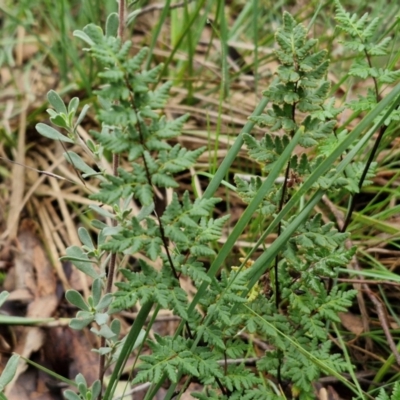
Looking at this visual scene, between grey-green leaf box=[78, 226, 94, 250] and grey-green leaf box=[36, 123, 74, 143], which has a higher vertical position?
grey-green leaf box=[36, 123, 74, 143]

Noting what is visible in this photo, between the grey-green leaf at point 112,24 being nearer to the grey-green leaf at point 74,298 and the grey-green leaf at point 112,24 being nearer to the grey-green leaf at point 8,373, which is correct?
the grey-green leaf at point 74,298

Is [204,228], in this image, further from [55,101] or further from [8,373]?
[8,373]

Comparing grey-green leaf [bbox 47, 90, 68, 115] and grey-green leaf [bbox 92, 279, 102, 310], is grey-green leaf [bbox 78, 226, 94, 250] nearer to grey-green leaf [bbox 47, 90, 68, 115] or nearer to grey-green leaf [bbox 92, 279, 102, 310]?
grey-green leaf [bbox 92, 279, 102, 310]

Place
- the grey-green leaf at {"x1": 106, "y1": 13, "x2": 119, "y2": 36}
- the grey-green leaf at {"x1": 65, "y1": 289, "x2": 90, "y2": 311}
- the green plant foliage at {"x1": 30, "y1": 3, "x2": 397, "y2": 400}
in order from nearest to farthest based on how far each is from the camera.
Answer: the green plant foliage at {"x1": 30, "y1": 3, "x2": 397, "y2": 400} < the grey-green leaf at {"x1": 106, "y1": 13, "x2": 119, "y2": 36} < the grey-green leaf at {"x1": 65, "y1": 289, "x2": 90, "y2": 311}

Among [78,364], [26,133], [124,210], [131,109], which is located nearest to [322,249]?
[124,210]

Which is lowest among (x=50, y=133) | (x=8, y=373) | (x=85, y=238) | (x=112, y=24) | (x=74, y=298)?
(x=8, y=373)

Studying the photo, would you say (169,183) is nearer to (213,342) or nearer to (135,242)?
(135,242)

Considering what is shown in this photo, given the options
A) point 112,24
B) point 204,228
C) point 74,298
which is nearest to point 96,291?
point 74,298

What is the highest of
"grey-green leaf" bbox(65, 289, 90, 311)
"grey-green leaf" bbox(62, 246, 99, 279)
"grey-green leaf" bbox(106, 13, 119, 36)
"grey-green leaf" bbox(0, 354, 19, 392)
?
"grey-green leaf" bbox(106, 13, 119, 36)

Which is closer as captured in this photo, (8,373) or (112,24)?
(112,24)

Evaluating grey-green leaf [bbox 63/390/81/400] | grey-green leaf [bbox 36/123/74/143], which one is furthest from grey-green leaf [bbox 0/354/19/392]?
grey-green leaf [bbox 36/123/74/143]

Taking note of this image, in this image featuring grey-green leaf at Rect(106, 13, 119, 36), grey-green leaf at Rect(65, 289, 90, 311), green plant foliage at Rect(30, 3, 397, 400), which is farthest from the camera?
grey-green leaf at Rect(65, 289, 90, 311)
